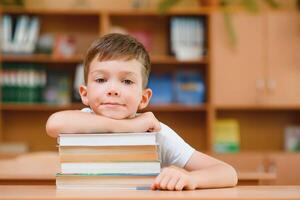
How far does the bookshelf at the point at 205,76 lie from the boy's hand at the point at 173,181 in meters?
3.80

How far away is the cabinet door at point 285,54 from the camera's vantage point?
5.12m

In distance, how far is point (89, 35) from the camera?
17.8 ft

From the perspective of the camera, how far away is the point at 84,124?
54.4 inches

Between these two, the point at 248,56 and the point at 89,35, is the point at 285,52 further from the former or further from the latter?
the point at 89,35

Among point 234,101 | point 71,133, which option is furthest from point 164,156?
point 234,101

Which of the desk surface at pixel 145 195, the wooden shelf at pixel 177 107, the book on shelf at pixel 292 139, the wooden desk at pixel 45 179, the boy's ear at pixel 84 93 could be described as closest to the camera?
the desk surface at pixel 145 195

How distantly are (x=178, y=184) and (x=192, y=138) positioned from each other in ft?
13.9

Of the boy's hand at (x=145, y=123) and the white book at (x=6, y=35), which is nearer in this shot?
the boy's hand at (x=145, y=123)

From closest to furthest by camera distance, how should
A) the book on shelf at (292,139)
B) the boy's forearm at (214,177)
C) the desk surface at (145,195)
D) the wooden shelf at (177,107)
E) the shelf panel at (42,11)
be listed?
the desk surface at (145,195) < the boy's forearm at (214,177) < the shelf panel at (42,11) < the wooden shelf at (177,107) < the book on shelf at (292,139)

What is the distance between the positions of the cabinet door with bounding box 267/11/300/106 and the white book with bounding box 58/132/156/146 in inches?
156

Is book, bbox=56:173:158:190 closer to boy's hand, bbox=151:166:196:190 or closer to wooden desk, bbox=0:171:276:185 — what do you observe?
boy's hand, bbox=151:166:196:190

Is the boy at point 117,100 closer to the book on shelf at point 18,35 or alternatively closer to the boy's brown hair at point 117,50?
the boy's brown hair at point 117,50

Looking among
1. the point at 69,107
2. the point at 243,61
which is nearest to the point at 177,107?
the point at 243,61

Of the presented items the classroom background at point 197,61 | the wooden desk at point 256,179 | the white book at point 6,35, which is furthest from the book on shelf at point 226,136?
the wooden desk at point 256,179
